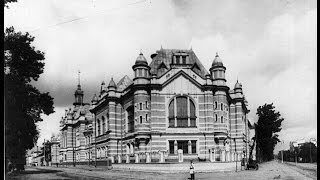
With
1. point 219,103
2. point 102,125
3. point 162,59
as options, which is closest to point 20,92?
point 219,103

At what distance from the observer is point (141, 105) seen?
1602 inches

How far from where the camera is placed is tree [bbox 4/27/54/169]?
16.7 m

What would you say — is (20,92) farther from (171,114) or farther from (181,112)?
(181,112)

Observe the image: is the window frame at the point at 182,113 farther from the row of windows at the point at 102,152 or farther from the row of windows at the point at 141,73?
the row of windows at the point at 102,152

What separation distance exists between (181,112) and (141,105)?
4482mm

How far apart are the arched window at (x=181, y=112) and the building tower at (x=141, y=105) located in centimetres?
273

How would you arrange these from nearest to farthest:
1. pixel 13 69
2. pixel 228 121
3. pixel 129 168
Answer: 1. pixel 13 69
2. pixel 129 168
3. pixel 228 121

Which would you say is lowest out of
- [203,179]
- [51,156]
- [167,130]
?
[51,156]

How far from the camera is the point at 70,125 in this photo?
77250mm

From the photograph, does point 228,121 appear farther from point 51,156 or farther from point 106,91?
point 51,156

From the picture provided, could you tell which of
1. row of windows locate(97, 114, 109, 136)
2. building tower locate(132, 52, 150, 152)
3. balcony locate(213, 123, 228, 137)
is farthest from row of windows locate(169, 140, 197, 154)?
row of windows locate(97, 114, 109, 136)

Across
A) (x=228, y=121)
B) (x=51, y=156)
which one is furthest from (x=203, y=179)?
(x=51, y=156)

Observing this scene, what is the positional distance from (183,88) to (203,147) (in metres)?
6.90

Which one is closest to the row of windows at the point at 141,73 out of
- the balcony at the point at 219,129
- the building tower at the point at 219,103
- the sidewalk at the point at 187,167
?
the building tower at the point at 219,103
